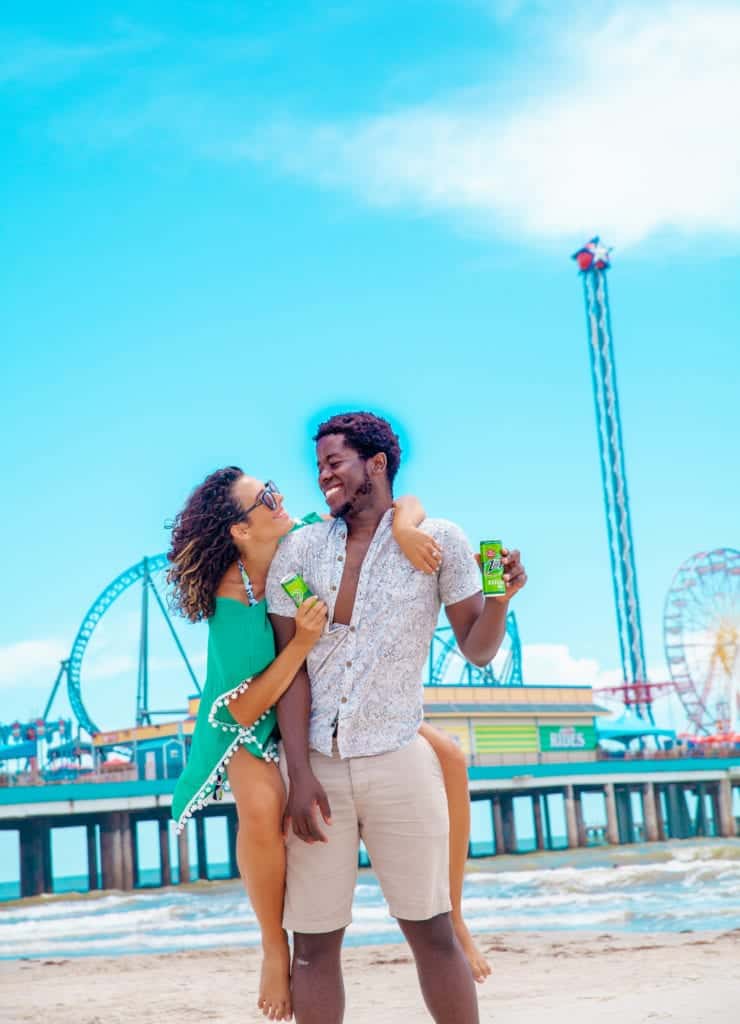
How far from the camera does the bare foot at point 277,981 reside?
3033 mm

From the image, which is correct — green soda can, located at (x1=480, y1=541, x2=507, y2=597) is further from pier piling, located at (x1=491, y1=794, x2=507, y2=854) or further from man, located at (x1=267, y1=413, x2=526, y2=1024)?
pier piling, located at (x1=491, y1=794, x2=507, y2=854)

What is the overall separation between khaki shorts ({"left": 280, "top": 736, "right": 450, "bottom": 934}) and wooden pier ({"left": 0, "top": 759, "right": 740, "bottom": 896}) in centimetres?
2270

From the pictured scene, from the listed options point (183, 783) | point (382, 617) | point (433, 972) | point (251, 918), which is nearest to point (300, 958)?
point (433, 972)

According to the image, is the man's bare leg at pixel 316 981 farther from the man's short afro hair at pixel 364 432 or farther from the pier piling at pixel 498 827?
the pier piling at pixel 498 827

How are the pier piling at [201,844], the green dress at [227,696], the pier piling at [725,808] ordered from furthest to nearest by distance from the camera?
the pier piling at [725,808] < the pier piling at [201,844] < the green dress at [227,696]

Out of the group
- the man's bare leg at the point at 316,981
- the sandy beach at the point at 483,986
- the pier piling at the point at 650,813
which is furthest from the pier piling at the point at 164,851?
the man's bare leg at the point at 316,981

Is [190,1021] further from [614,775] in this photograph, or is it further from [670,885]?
[614,775]

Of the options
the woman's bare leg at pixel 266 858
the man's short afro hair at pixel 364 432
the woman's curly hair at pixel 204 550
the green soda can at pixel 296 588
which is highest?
the man's short afro hair at pixel 364 432

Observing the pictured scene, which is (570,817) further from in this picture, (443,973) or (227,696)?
(227,696)

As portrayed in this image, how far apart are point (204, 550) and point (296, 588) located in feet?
1.12

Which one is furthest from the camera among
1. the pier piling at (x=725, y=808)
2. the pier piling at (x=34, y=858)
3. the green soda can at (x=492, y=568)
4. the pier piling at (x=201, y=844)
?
the pier piling at (x=725, y=808)

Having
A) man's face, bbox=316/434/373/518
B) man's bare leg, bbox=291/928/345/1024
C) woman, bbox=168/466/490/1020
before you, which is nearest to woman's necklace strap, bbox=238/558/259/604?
woman, bbox=168/466/490/1020

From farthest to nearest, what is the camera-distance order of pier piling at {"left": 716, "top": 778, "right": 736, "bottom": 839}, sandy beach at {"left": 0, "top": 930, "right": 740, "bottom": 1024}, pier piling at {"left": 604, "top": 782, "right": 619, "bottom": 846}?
pier piling at {"left": 716, "top": 778, "right": 736, "bottom": 839}, pier piling at {"left": 604, "top": 782, "right": 619, "bottom": 846}, sandy beach at {"left": 0, "top": 930, "right": 740, "bottom": 1024}

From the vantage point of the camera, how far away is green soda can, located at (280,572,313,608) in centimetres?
296
